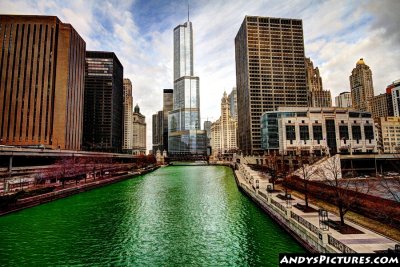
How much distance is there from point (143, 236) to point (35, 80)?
138 meters

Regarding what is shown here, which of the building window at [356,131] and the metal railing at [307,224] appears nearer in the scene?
the metal railing at [307,224]

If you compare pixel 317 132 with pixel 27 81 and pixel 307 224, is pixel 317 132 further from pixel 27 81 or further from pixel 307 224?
pixel 27 81

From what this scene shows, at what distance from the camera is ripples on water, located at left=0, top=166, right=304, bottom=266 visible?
2081cm

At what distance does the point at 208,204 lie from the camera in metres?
43.6

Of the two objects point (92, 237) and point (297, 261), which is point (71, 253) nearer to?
point (92, 237)

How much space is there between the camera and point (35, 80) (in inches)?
5133

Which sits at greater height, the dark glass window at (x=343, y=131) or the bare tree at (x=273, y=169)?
the dark glass window at (x=343, y=131)

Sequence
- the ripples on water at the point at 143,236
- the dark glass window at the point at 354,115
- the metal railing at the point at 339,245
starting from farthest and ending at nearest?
the dark glass window at the point at 354,115 → the ripples on water at the point at 143,236 → the metal railing at the point at 339,245

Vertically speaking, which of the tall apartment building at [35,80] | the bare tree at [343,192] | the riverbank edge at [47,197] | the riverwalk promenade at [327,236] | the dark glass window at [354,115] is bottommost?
the riverbank edge at [47,197]

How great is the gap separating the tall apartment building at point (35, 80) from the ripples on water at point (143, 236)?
342ft

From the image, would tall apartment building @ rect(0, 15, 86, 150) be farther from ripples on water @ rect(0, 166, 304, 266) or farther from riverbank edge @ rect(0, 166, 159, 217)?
ripples on water @ rect(0, 166, 304, 266)

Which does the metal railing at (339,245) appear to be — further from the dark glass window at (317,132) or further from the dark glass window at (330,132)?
the dark glass window at (330,132)

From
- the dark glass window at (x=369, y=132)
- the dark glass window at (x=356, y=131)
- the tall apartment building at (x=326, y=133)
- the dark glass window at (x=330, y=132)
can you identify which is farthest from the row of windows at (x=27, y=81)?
the dark glass window at (x=369, y=132)

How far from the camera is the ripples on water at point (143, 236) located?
20.8 metres
